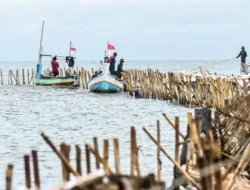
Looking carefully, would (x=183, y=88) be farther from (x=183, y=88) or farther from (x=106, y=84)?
(x=106, y=84)

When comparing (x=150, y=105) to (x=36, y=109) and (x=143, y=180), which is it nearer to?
(x=36, y=109)

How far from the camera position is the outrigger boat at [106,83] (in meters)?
34.3

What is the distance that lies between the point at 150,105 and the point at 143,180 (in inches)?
961

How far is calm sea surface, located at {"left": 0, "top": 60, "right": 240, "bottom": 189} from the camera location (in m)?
13.8

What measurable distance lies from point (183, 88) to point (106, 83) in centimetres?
970

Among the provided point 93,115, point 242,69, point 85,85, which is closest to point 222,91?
point 93,115

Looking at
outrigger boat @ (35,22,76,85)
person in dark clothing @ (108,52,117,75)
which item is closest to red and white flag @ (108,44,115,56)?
person in dark clothing @ (108,52,117,75)

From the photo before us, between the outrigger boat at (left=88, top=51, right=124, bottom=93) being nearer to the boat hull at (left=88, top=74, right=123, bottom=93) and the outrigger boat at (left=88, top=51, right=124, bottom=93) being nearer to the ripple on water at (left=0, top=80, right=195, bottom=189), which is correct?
the boat hull at (left=88, top=74, right=123, bottom=93)

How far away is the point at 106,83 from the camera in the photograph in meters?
35.1

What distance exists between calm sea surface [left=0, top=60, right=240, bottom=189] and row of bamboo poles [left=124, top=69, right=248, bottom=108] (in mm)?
445

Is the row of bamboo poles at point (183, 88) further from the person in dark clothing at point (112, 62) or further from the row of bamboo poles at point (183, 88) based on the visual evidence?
the person in dark clothing at point (112, 62)

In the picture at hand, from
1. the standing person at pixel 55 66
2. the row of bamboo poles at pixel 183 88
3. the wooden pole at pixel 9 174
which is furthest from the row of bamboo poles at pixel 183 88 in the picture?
the wooden pole at pixel 9 174

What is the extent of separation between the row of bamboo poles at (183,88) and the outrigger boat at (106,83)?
735mm

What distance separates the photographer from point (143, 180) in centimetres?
440
